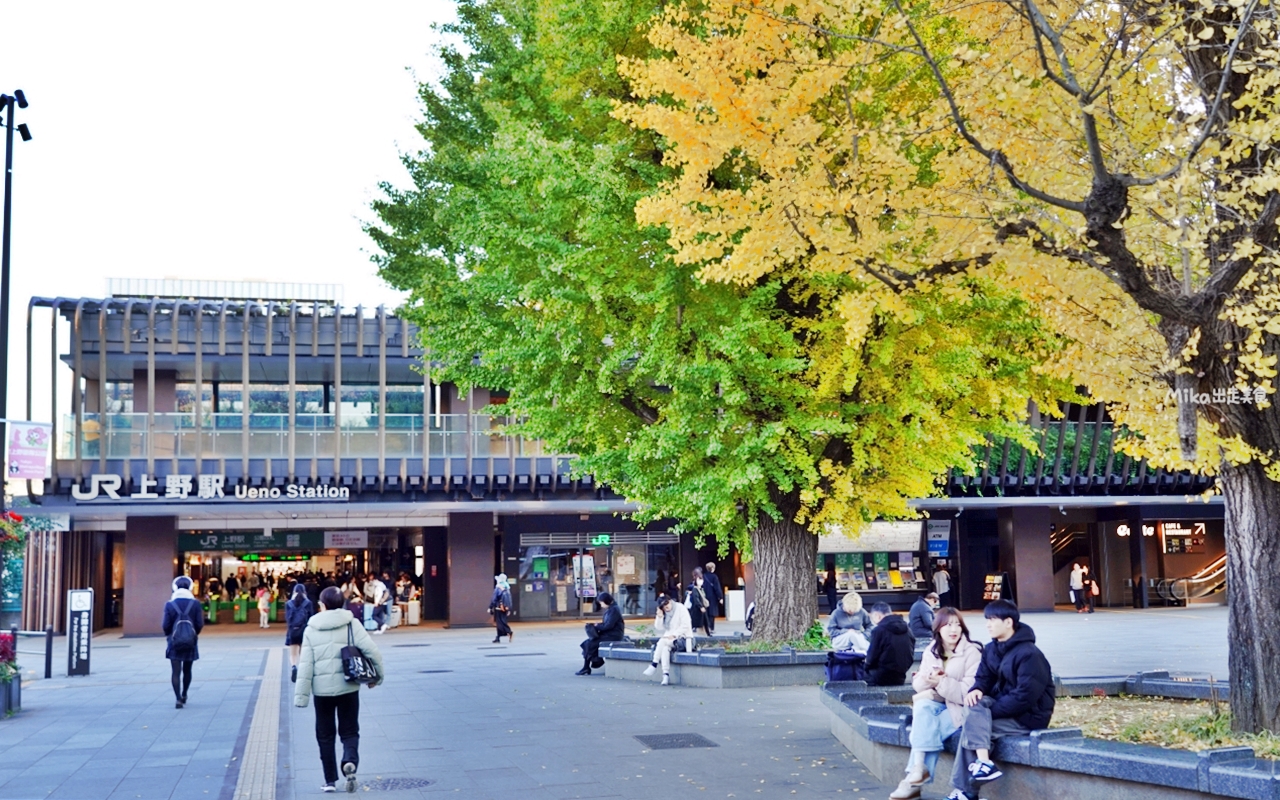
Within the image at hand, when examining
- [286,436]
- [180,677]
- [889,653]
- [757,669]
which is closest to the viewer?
[889,653]

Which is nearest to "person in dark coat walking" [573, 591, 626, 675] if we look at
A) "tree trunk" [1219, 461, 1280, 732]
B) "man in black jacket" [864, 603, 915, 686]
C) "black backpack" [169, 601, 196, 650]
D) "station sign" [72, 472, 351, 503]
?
"black backpack" [169, 601, 196, 650]

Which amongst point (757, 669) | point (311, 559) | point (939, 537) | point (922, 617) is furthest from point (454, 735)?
point (939, 537)

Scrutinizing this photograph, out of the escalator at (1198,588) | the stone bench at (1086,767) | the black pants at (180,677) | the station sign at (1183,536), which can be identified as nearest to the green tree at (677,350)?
the stone bench at (1086,767)

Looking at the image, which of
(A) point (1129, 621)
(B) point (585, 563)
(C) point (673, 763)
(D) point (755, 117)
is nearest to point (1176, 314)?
(D) point (755, 117)

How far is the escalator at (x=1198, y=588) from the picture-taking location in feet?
120

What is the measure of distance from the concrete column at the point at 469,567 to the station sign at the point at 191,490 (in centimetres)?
364

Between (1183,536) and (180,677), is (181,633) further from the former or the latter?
(1183,536)

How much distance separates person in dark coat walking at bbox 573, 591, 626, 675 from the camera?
1861cm

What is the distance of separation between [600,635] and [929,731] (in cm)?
1087

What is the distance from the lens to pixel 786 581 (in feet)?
53.5

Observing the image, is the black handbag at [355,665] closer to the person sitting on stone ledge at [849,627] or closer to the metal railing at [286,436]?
the person sitting on stone ledge at [849,627]

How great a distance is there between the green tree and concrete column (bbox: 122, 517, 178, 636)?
18.4 metres

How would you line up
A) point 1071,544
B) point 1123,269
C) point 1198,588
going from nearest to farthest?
point 1123,269, point 1198,588, point 1071,544

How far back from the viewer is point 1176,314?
811cm
